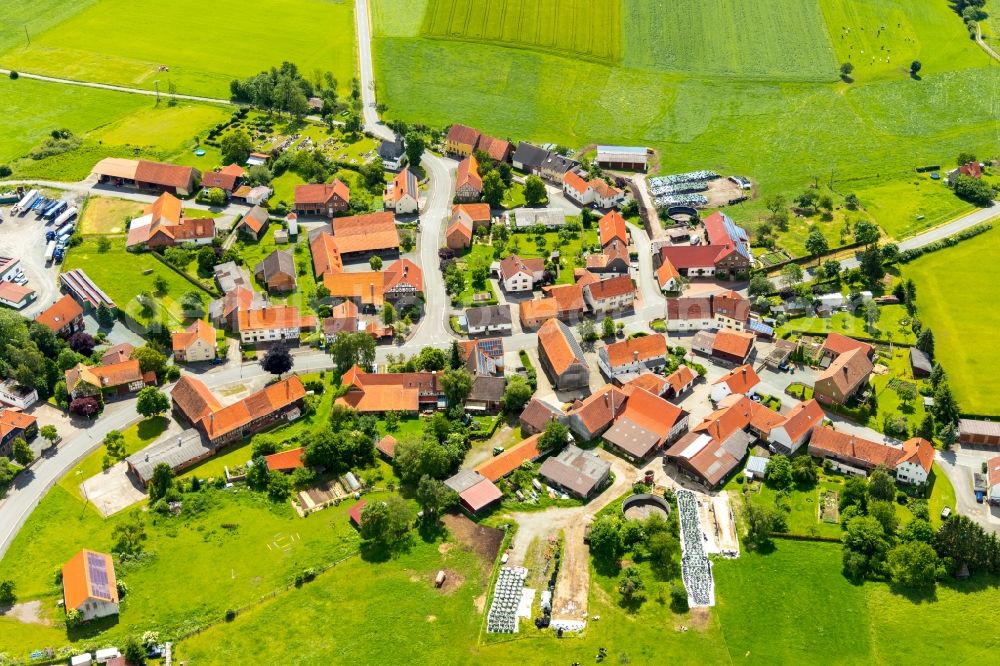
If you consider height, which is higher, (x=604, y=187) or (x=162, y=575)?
(x=604, y=187)

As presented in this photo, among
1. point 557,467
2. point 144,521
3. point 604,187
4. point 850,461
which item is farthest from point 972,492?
point 144,521

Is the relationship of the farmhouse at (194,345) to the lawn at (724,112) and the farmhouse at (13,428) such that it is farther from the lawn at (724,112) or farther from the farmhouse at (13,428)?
the lawn at (724,112)

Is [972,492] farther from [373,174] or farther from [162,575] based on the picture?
[373,174]

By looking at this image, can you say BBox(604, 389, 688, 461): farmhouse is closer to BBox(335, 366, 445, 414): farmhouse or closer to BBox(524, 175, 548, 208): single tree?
BBox(335, 366, 445, 414): farmhouse

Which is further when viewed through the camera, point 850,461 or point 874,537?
point 850,461

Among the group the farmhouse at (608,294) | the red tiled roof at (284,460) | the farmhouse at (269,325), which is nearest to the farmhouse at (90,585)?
the red tiled roof at (284,460)

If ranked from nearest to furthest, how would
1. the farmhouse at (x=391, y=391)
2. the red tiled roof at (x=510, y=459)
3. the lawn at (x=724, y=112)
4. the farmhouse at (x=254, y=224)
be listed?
1. the red tiled roof at (x=510, y=459)
2. the farmhouse at (x=391, y=391)
3. the farmhouse at (x=254, y=224)
4. the lawn at (x=724, y=112)

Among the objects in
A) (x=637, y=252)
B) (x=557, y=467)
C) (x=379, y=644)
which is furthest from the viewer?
(x=637, y=252)
